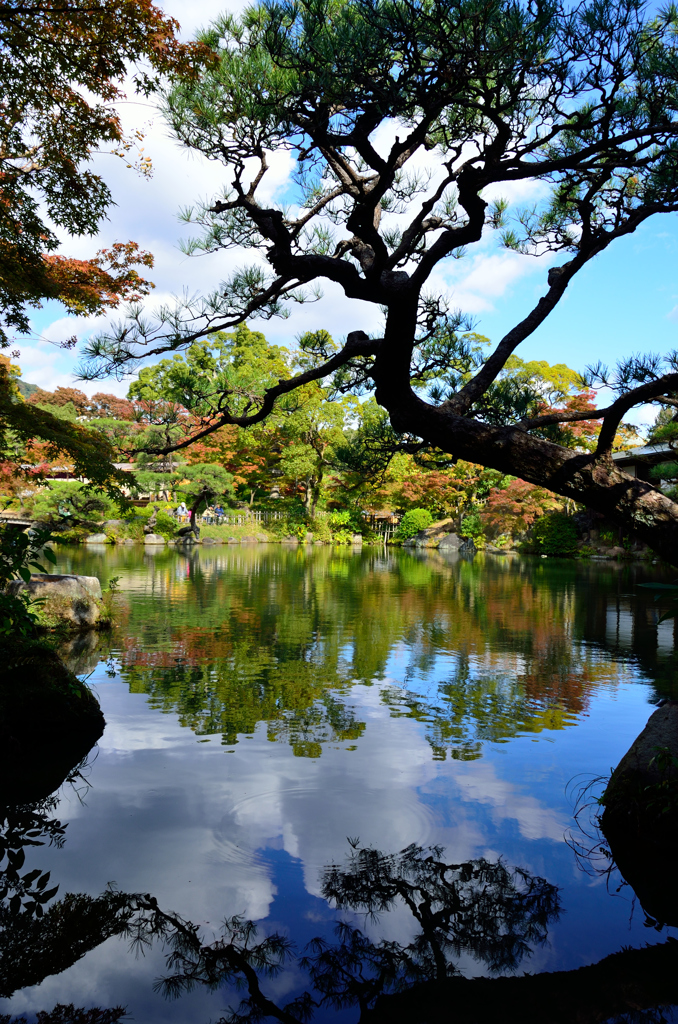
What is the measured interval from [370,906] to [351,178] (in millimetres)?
3383

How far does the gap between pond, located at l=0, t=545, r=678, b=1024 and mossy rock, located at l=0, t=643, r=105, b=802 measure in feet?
0.59

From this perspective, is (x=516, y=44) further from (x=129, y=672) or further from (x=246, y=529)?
(x=246, y=529)

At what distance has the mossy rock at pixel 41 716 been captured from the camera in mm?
3736

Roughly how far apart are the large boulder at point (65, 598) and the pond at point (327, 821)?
1.52ft

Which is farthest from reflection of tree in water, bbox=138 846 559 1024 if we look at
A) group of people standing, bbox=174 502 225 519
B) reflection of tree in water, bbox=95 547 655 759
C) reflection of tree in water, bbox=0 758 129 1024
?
group of people standing, bbox=174 502 225 519

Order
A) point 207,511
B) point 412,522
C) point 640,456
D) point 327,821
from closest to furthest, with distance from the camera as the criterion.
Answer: point 327,821, point 640,456, point 207,511, point 412,522

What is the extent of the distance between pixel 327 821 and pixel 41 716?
6.56 ft

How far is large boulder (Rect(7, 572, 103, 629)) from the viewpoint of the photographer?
6.88 m

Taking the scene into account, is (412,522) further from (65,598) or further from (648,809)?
(648,809)

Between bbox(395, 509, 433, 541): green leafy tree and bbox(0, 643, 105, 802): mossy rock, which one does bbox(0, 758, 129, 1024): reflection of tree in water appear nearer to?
bbox(0, 643, 105, 802): mossy rock

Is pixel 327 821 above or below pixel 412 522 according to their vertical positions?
below

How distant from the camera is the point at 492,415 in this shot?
3918 mm

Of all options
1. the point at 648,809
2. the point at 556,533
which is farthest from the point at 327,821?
the point at 556,533

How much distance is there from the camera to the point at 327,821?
9.98 ft
